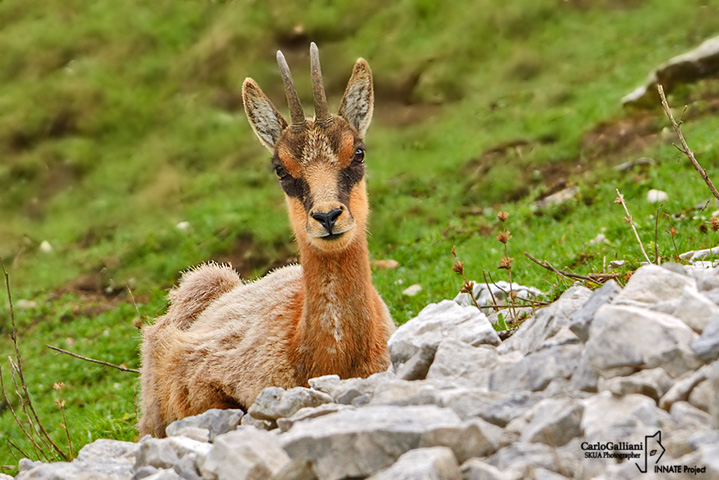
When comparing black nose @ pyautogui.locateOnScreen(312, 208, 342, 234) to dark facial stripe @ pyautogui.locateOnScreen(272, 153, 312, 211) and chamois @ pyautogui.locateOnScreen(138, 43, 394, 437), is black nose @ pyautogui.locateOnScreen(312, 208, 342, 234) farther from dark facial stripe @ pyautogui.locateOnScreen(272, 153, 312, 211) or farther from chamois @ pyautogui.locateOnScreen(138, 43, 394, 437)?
dark facial stripe @ pyautogui.locateOnScreen(272, 153, 312, 211)

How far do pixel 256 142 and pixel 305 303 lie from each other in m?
16.3

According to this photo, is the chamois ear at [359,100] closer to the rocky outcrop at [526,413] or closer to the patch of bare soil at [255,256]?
the rocky outcrop at [526,413]

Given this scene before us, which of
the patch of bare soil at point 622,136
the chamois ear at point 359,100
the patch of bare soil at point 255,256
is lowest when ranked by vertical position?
the patch of bare soil at point 255,256

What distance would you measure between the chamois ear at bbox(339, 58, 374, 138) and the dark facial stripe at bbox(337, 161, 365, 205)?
60cm

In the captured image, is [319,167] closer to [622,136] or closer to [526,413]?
[526,413]

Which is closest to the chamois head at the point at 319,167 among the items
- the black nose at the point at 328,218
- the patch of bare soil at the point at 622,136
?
the black nose at the point at 328,218

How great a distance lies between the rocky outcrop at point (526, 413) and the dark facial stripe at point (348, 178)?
1.96 meters

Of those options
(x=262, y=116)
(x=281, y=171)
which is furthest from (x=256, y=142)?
(x=281, y=171)

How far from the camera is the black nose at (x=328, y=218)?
640 cm

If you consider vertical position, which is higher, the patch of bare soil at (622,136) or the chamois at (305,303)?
the chamois at (305,303)

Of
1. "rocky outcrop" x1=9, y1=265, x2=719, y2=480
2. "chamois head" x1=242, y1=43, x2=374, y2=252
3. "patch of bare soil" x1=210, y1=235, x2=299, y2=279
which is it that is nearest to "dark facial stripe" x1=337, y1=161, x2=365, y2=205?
"chamois head" x1=242, y1=43, x2=374, y2=252

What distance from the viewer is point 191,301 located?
8.98m

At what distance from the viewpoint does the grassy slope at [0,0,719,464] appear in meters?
14.5

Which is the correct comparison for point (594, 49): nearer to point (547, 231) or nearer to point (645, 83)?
point (645, 83)
